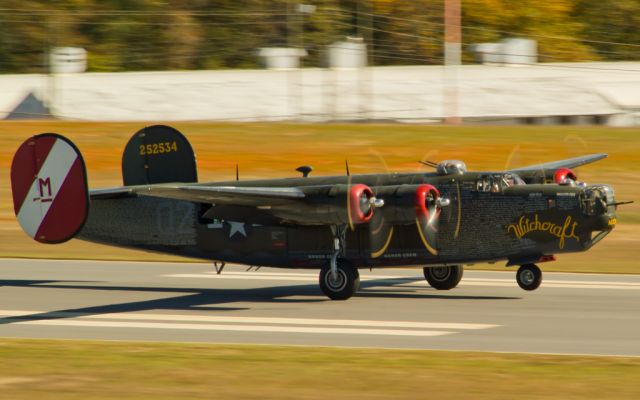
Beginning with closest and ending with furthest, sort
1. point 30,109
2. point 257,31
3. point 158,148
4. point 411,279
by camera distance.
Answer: point 158,148 → point 411,279 → point 30,109 → point 257,31

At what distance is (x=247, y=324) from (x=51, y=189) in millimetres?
4738

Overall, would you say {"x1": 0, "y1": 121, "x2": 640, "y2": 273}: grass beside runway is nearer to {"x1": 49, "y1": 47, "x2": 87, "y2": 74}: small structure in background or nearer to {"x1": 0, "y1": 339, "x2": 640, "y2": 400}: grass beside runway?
{"x1": 49, "y1": 47, "x2": 87, "y2": 74}: small structure in background

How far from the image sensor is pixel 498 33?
7169 cm

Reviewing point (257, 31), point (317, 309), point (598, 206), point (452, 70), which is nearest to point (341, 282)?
point (317, 309)

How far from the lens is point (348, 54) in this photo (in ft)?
189

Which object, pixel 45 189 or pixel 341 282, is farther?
pixel 341 282

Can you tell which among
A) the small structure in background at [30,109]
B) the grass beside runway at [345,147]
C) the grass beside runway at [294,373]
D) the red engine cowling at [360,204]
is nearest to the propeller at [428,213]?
the red engine cowling at [360,204]

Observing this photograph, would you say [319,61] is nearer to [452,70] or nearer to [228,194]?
[452,70]

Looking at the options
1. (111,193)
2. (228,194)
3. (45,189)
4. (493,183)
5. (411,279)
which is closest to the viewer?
(228,194)

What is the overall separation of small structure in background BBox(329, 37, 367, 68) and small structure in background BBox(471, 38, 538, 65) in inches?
293

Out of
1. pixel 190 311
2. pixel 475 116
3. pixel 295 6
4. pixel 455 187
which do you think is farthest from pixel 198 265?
pixel 295 6

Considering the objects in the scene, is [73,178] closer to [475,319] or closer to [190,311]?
[190,311]

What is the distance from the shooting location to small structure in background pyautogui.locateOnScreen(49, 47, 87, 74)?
56.9m

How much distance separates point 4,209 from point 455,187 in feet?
76.7
